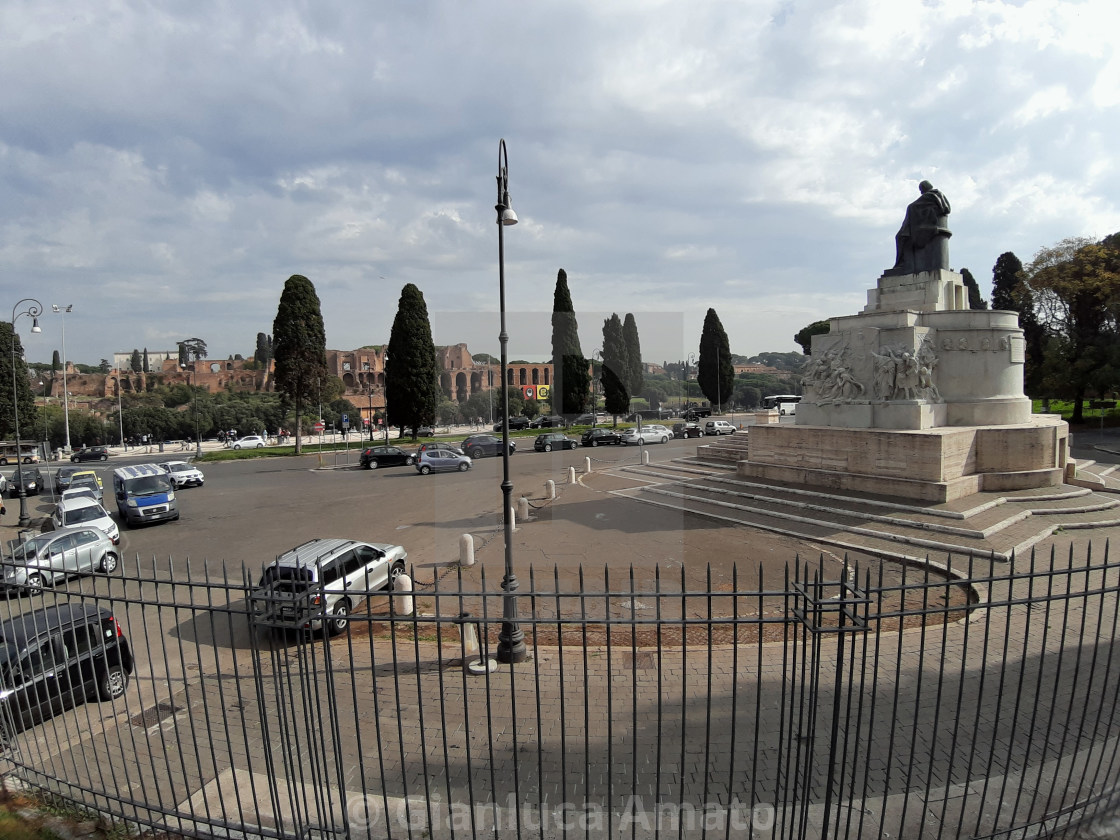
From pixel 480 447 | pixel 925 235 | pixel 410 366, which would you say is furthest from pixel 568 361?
pixel 925 235

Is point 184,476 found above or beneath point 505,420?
beneath

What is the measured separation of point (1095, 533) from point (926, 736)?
869 cm

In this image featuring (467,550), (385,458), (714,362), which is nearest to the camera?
(467,550)

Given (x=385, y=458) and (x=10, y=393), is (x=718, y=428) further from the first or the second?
(x=10, y=393)

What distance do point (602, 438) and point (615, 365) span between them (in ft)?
34.4

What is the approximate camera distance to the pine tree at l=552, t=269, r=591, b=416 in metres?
20.0

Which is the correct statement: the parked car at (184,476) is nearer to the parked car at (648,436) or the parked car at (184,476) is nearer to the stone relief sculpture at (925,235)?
the parked car at (648,436)

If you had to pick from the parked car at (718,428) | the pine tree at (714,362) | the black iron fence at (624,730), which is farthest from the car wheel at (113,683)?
the pine tree at (714,362)

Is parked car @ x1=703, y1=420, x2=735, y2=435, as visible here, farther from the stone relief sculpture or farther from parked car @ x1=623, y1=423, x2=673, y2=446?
the stone relief sculpture

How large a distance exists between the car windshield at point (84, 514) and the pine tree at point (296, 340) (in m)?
19.3

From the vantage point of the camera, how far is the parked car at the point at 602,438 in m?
32.9

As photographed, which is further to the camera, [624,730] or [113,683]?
[113,683]

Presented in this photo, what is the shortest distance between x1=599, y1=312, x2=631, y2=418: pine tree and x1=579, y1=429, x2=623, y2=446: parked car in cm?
830

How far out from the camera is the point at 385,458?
27984 mm
